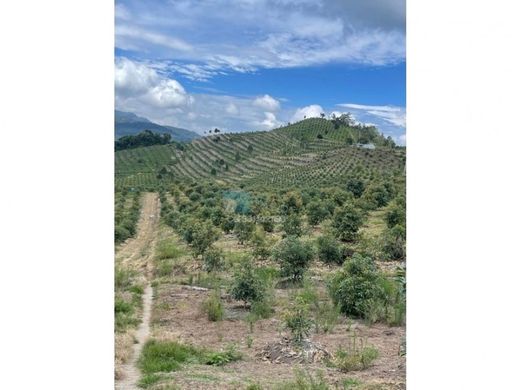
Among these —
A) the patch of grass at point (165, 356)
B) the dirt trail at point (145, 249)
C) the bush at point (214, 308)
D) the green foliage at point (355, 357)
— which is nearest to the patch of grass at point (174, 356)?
the patch of grass at point (165, 356)

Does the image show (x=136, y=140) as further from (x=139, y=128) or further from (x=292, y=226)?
(x=292, y=226)

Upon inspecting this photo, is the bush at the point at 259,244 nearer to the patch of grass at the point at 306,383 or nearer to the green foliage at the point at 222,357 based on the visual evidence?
the green foliage at the point at 222,357

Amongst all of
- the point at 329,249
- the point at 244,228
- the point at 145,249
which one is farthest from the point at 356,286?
the point at 145,249

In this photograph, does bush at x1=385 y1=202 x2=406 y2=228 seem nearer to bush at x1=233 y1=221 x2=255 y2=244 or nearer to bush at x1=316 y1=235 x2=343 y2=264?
bush at x1=316 y1=235 x2=343 y2=264

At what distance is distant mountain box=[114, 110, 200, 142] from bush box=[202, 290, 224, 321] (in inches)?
58.0

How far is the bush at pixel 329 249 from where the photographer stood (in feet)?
18.2

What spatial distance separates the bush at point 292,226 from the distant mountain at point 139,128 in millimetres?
1177

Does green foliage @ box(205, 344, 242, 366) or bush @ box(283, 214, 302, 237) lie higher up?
bush @ box(283, 214, 302, 237)

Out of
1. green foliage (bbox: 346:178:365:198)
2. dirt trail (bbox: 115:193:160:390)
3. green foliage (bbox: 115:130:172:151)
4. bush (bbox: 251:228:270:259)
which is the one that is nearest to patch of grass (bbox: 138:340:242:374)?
dirt trail (bbox: 115:193:160:390)

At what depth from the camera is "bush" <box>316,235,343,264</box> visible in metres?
5.55

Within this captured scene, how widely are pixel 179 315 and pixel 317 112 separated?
7.12 feet
